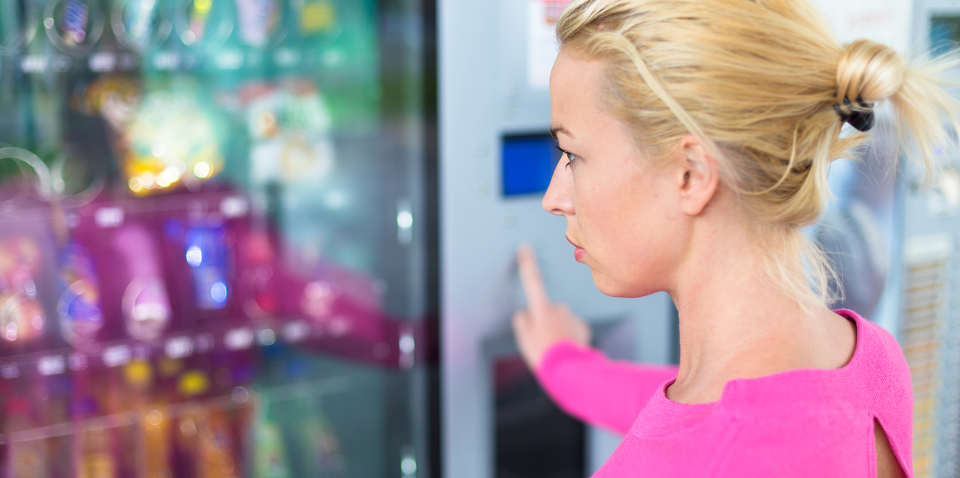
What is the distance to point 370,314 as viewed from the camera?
1.64 m

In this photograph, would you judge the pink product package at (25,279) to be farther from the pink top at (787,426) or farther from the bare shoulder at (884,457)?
the bare shoulder at (884,457)

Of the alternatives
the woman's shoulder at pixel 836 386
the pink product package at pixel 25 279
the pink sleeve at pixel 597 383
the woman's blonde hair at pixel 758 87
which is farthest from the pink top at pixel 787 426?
the pink product package at pixel 25 279

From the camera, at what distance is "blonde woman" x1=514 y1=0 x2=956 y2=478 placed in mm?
761

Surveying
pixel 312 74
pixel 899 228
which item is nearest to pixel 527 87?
pixel 312 74

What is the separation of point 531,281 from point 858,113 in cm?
79

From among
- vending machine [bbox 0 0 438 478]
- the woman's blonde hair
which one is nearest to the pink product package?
vending machine [bbox 0 0 438 478]

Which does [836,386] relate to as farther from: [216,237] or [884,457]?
[216,237]

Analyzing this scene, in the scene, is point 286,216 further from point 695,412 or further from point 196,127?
point 695,412

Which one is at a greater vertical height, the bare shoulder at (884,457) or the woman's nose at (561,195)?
the woman's nose at (561,195)

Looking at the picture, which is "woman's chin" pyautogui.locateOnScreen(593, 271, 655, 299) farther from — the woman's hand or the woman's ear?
the woman's hand

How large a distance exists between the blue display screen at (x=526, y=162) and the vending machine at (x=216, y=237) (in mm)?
139

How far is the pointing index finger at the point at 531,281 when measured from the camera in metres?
1.53

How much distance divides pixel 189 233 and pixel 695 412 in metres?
1.07

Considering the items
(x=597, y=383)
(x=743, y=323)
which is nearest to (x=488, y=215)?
(x=597, y=383)
